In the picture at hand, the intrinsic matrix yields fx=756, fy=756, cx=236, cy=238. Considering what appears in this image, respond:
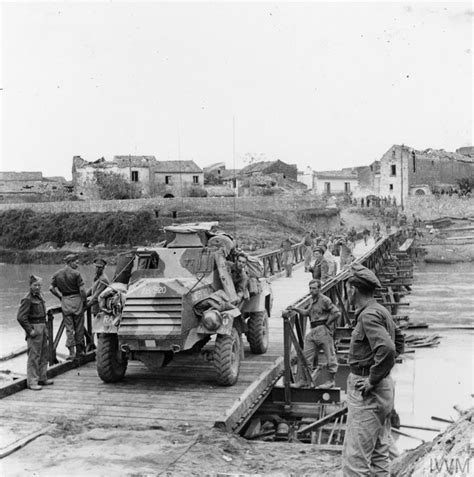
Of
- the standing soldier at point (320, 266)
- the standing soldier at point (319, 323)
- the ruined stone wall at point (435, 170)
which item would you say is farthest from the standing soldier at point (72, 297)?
the ruined stone wall at point (435, 170)

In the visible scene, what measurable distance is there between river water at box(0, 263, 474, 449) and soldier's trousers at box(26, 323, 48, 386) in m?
4.84

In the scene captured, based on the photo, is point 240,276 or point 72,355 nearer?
point 240,276

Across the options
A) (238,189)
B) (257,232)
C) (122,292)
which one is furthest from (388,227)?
(122,292)

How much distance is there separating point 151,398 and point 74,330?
258 centimetres

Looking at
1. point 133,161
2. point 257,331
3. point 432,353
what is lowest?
point 432,353

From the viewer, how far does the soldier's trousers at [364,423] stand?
18.8 feet

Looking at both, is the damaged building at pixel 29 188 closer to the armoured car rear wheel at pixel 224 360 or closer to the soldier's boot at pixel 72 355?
the soldier's boot at pixel 72 355

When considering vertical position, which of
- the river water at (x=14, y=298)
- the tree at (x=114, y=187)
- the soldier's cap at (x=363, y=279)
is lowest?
the river water at (x=14, y=298)

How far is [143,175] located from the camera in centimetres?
7888

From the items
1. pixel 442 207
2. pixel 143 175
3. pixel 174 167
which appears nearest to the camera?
pixel 442 207

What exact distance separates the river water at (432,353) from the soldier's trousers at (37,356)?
4837 millimetres

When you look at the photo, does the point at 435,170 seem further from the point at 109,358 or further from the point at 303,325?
the point at 109,358

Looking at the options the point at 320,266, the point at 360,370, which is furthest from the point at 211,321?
the point at 320,266

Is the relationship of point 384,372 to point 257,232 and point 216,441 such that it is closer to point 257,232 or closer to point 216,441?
point 216,441
